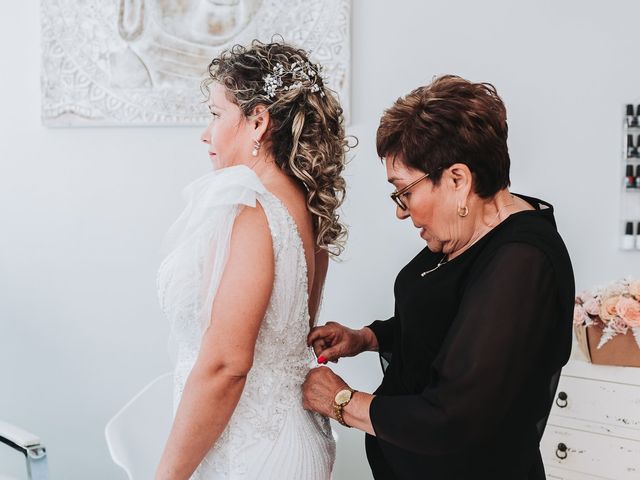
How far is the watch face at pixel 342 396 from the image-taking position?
1344 mm

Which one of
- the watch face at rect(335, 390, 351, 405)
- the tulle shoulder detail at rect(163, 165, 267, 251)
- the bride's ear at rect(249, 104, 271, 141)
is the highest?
the bride's ear at rect(249, 104, 271, 141)

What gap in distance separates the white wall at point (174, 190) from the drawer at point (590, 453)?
524 millimetres

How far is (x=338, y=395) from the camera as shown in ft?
4.47

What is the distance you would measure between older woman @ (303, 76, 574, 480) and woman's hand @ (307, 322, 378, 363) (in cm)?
17

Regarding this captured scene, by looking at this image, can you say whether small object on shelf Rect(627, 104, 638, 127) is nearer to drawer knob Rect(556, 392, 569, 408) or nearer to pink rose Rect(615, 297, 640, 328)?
pink rose Rect(615, 297, 640, 328)

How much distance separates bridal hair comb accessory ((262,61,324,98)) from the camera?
1.38m

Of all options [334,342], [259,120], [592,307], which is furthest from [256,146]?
[592,307]

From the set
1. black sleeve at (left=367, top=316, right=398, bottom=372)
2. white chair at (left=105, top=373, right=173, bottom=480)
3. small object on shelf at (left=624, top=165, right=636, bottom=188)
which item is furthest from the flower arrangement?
white chair at (left=105, top=373, right=173, bottom=480)

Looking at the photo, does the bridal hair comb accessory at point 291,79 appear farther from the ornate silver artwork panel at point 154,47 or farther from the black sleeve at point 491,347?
the ornate silver artwork panel at point 154,47

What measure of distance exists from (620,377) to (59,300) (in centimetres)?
207

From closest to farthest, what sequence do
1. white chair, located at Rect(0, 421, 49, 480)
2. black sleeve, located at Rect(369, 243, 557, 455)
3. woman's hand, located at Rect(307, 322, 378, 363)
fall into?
black sleeve, located at Rect(369, 243, 557, 455), woman's hand, located at Rect(307, 322, 378, 363), white chair, located at Rect(0, 421, 49, 480)

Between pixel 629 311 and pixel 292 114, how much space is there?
1.13 meters

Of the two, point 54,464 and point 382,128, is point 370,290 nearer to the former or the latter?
point 382,128

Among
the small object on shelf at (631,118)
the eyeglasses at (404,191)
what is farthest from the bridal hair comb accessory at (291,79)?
the small object on shelf at (631,118)
